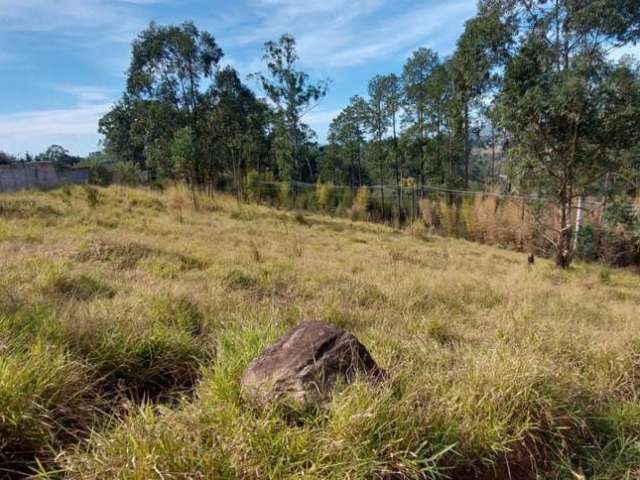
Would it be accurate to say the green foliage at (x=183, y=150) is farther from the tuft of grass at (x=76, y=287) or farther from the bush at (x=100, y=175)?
the tuft of grass at (x=76, y=287)

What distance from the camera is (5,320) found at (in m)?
1.77

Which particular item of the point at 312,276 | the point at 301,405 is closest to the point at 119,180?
the point at 312,276

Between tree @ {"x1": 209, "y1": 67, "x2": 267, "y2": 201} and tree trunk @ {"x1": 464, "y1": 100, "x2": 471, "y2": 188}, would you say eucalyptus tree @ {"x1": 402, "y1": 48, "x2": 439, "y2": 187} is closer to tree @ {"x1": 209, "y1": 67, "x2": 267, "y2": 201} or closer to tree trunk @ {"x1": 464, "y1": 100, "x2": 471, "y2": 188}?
tree trunk @ {"x1": 464, "y1": 100, "x2": 471, "y2": 188}

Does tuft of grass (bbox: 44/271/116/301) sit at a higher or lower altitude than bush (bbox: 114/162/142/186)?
lower

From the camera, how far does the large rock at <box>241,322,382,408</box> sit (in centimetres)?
141

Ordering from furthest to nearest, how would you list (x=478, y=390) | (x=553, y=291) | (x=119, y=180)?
1. (x=119, y=180)
2. (x=553, y=291)
3. (x=478, y=390)

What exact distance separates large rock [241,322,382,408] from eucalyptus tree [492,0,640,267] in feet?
19.7

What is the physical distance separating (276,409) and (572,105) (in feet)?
21.8

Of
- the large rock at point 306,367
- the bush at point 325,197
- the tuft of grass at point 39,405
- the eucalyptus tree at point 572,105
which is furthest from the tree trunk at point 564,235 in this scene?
the bush at point 325,197

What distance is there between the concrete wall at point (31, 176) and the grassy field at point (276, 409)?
9.14 metres

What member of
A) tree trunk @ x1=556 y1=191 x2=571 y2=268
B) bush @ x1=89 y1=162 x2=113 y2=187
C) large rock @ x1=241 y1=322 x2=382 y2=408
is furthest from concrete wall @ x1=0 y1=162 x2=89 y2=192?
tree trunk @ x1=556 y1=191 x2=571 y2=268

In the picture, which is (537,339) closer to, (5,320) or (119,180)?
(5,320)

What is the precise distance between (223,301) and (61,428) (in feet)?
4.77

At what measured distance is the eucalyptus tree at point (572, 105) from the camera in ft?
19.1
